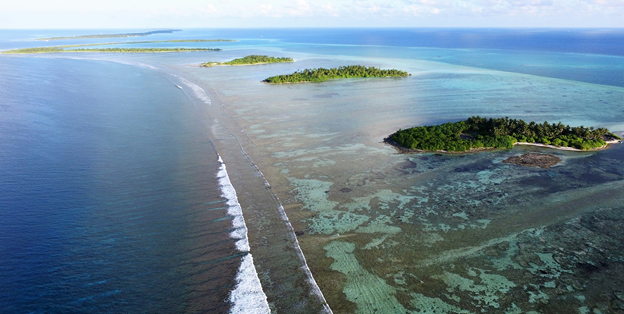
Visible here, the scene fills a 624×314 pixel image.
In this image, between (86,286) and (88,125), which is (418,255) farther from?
(88,125)

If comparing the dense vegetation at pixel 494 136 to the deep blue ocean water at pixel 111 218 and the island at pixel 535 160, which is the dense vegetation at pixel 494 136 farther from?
the deep blue ocean water at pixel 111 218

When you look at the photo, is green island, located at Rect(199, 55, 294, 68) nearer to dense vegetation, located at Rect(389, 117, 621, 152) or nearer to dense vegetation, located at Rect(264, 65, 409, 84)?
dense vegetation, located at Rect(264, 65, 409, 84)

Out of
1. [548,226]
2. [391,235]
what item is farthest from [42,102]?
[548,226]

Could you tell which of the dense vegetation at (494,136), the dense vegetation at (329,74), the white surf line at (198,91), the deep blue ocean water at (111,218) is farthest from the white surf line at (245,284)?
the dense vegetation at (329,74)

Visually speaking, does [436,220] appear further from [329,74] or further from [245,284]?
[329,74]

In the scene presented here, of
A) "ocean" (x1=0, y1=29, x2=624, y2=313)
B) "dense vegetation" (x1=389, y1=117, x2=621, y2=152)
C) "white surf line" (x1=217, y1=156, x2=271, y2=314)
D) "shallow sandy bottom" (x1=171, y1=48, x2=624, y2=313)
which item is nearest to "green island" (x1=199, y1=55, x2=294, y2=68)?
"ocean" (x1=0, y1=29, x2=624, y2=313)
